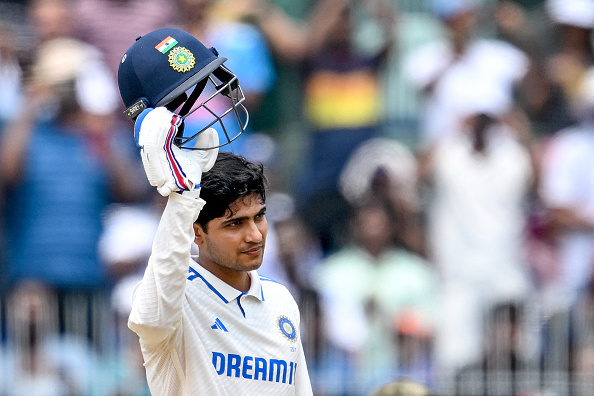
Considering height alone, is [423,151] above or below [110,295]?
above

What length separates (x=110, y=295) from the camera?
8.33m

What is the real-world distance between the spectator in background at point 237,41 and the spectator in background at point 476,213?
149cm

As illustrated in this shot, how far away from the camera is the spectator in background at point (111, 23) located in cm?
912

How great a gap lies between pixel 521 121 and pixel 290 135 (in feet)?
6.45

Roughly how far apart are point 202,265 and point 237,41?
5.49 m

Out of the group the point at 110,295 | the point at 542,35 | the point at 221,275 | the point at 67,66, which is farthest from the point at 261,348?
the point at 542,35

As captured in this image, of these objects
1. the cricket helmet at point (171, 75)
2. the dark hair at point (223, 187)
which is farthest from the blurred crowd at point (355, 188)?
the cricket helmet at point (171, 75)

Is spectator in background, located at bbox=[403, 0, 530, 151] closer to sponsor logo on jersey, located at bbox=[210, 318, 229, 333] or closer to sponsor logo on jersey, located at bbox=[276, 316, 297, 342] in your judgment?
sponsor logo on jersey, located at bbox=[276, 316, 297, 342]

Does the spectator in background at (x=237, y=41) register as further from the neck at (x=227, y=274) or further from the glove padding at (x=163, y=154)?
the glove padding at (x=163, y=154)

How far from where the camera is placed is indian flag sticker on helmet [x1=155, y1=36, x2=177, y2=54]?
3.59 m

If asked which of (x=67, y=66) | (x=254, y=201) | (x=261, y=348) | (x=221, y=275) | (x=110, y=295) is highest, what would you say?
(x=67, y=66)

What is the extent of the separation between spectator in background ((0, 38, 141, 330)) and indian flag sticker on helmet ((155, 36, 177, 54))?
5.01 m

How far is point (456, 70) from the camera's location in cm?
930

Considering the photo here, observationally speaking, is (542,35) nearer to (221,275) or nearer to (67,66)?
(67,66)
